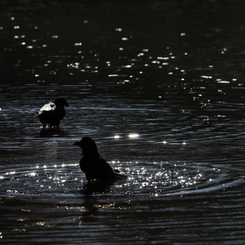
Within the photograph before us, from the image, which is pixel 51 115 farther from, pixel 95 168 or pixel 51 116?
Answer: pixel 95 168

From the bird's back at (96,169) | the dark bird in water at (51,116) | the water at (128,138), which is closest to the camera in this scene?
the water at (128,138)

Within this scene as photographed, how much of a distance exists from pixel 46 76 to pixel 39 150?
38.5 feet

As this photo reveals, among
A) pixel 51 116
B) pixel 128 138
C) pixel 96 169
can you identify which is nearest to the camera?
pixel 96 169

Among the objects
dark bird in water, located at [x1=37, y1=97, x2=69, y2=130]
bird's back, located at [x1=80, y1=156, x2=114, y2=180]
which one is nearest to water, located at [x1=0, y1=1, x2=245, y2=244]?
bird's back, located at [x1=80, y1=156, x2=114, y2=180]

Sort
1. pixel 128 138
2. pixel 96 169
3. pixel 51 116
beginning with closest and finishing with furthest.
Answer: pixel 96 169, pixel 128 138, pixel 51 116

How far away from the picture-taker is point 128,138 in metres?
16.3

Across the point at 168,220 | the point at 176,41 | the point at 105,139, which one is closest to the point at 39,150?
the point at 105,139

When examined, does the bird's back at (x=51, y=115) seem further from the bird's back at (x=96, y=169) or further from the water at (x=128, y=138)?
the bird's back at (x=96, y=169)

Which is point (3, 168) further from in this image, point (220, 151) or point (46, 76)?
point (46, 76)

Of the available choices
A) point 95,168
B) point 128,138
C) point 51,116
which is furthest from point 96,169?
point 51,116

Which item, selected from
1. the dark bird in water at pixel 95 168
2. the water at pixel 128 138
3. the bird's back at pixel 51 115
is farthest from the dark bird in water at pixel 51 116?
the dark bird in water at pixel 95 168

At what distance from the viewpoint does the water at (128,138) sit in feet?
33.5

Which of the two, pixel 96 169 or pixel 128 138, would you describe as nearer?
pixel 96 169

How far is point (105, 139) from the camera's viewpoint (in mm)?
16188
